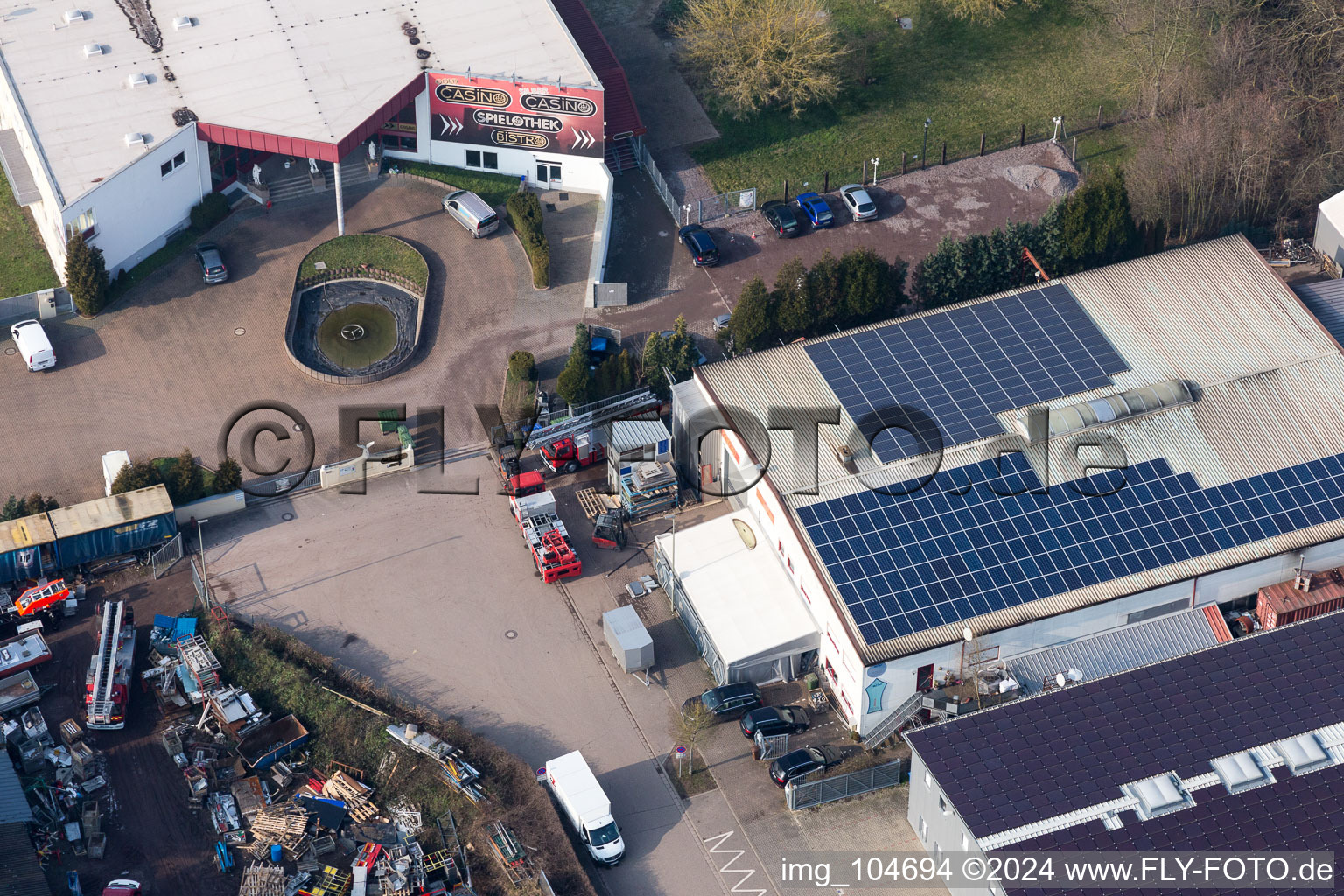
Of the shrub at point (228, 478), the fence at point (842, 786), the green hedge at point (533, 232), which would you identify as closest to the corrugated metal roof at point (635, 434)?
the green hedge at point (533, 232)

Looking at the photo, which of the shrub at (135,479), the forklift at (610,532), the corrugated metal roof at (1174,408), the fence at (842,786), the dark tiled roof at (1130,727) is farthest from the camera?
the forklift at (610,532)

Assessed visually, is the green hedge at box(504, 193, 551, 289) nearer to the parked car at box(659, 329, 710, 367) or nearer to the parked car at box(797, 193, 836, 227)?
the parked car at box(659, 329, 710, 367)

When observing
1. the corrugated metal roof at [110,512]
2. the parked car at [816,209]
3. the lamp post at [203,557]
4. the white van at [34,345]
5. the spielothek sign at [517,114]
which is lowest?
the lamp post at [203,557]

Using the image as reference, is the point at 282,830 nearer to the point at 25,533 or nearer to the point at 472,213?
the point at 25,533

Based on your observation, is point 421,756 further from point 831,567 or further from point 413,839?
point 831,567

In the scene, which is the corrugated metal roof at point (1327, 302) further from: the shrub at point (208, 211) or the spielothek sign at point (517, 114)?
the shrub at point (208, 211)

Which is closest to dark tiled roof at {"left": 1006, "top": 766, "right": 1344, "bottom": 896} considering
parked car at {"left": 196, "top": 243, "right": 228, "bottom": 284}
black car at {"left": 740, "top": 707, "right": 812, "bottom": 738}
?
black car at {"left": 740, "top": 707, "right": 812, "bottom": 738}
